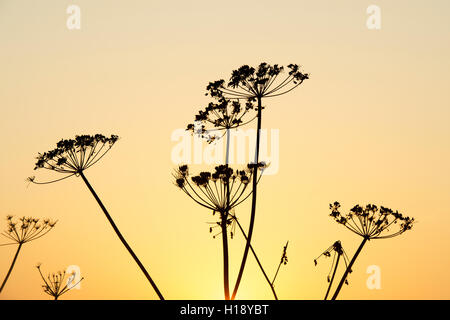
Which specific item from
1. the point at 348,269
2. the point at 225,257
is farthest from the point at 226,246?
the point at 348,269

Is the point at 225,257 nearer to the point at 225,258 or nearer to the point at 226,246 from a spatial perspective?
the point at 225,258

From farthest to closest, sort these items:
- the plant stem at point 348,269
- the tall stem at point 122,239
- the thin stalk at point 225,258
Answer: the plant stem at point 348,269 → the tall stem at point 122,239 → the thin stalk at point 225,258

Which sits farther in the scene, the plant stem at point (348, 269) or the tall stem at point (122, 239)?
the plant stem at point (348, 269)

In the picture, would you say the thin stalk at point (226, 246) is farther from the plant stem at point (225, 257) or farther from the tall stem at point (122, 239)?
the tall stem at point (122, 239)

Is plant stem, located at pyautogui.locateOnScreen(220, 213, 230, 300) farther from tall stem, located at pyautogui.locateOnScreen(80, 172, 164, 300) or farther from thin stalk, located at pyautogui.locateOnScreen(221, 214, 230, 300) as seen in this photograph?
tall stem, located at pyautogui.locateOnScreen(80, 172, 164, 300)

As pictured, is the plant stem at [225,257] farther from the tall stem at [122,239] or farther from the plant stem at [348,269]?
the plant stem at [348,269]

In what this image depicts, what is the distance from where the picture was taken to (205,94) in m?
23.8

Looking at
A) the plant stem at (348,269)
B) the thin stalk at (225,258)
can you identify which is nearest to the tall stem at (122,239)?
the thin stalk at (225,258)

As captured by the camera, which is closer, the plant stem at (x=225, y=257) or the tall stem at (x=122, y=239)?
the plant stem at (x=225, y=257)

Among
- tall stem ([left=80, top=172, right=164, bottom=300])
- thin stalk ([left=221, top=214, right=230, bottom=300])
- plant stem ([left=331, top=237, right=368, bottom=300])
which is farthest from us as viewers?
plant stem ([left=331, top=237, right=368, bottom=300])

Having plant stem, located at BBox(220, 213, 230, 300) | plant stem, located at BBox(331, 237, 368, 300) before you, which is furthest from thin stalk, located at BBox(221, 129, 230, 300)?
plant stem, located at BBox(331, 237, 368, 300)

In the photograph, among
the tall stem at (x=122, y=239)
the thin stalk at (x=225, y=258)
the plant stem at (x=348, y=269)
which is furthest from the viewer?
the plant stem at (x=348, y=269)
